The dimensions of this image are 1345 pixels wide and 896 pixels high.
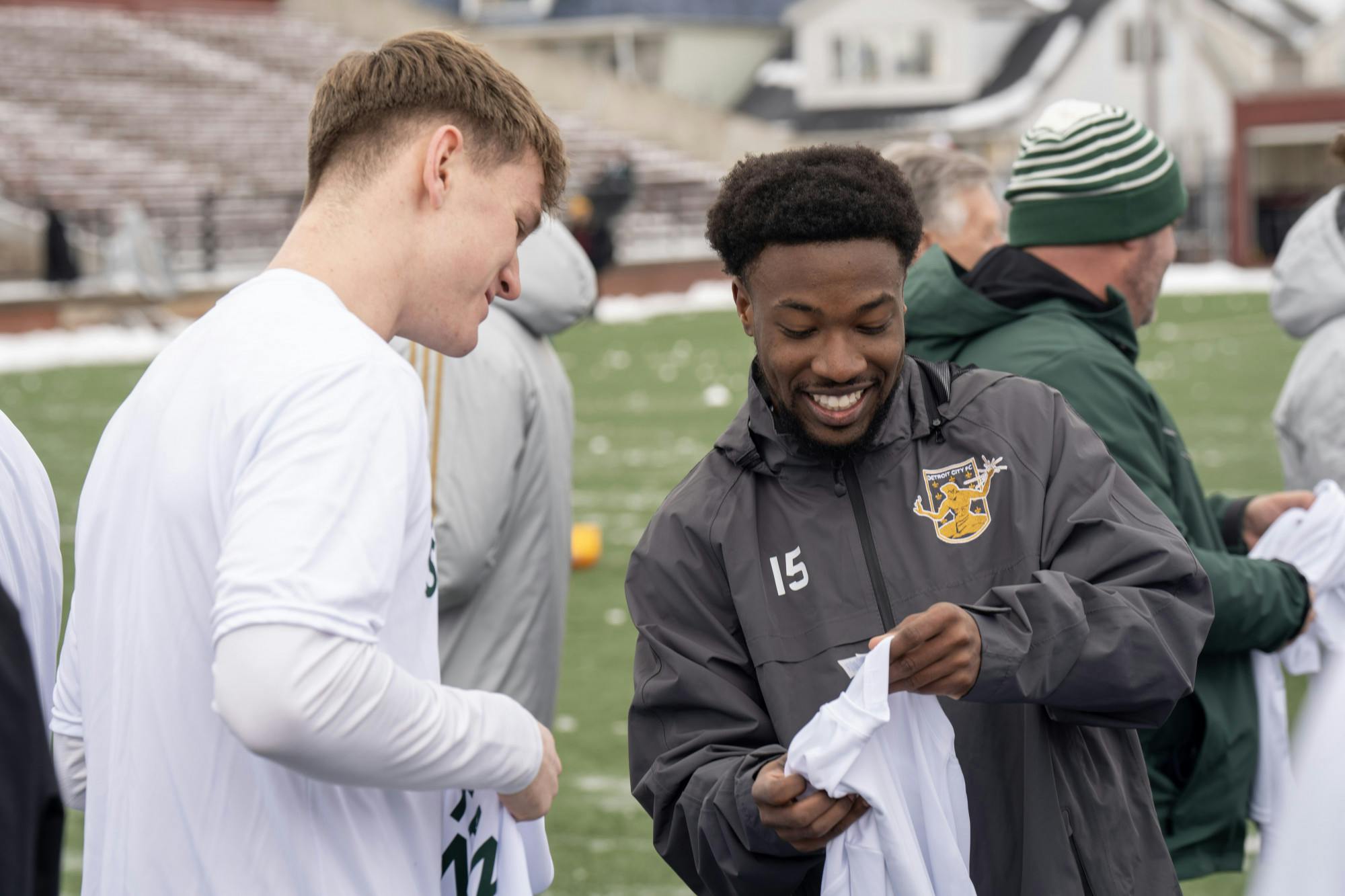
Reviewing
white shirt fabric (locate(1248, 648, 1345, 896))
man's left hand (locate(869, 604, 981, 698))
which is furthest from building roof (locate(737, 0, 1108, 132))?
white shirt fabric (locate(1248, 648, 1345, 896))

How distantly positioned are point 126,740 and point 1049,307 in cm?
212

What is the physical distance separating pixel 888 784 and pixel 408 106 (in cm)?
110

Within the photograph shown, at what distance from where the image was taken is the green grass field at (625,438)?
5656 mm

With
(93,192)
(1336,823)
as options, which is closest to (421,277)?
(1336,823)

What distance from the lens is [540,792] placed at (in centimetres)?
215

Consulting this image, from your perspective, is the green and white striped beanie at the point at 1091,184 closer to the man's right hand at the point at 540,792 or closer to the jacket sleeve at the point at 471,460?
the jacket sleeve at the point at 471,460

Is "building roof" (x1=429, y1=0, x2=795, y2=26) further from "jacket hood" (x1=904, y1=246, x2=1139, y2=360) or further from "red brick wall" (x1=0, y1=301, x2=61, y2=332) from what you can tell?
"jacket hood" (x1=904, y1=246, x2=1139, y2=360)

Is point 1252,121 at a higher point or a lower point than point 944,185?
lower

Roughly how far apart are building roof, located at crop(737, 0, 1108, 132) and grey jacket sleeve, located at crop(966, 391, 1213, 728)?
167ft

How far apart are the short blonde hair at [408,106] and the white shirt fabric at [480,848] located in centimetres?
84

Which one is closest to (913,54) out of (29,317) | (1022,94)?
(1022,94)

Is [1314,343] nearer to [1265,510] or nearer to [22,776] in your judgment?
[1265,510]

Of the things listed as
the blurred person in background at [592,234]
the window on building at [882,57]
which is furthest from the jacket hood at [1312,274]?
the window on building at [882,57]

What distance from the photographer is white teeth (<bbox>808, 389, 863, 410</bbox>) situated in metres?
2.43
